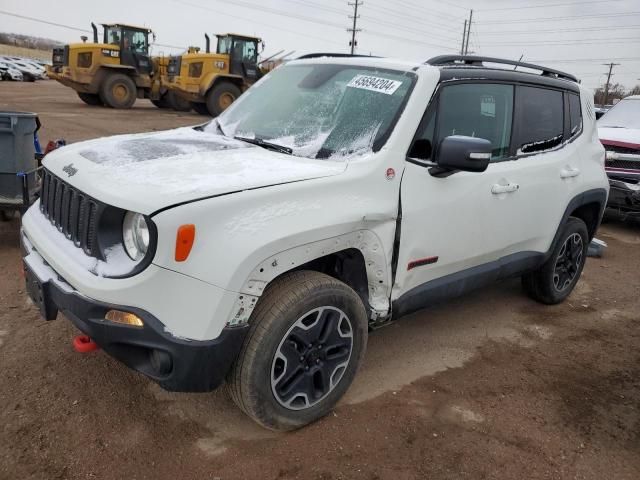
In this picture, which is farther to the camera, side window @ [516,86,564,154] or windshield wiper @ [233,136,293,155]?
side window @ [516,86,564,154]

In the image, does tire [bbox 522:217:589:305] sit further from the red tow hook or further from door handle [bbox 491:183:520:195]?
the red tow hook

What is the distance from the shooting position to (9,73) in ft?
118

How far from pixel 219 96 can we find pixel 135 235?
59.1 ft

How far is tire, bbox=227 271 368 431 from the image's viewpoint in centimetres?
247

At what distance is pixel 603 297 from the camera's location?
516 centimetres

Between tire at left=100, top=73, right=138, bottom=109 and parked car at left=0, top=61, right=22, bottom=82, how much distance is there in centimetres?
2058

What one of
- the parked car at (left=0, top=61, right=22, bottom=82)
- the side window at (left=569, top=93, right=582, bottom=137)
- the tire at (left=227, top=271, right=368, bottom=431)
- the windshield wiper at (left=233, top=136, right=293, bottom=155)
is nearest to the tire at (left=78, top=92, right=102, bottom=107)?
the parked car at (left=0, top=61, right=22, bottom=82)

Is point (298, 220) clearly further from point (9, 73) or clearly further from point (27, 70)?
point (27, 70)

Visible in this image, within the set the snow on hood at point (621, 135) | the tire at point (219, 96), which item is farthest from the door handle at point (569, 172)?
the tire at point (219, 96)

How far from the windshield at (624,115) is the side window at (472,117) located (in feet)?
19.1

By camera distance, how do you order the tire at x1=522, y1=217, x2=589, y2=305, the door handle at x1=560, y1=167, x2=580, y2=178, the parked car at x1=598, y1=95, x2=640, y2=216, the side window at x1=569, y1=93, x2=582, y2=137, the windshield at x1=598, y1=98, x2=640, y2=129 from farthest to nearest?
1. the windshield at x1=598, y1=98, x2=640, y2=129
2. the parked car at x1=598, y1=95, x2=640, y2=216
3. the tire at x1=522, y1=217, x2=589, y2=305
4. the side window at x1=569, y1=93, x2=582, y2=137
5. the door handle at x1=560, y1=167, x2=580, y2=178

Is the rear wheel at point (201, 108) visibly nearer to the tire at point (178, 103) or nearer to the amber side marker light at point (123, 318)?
the tire at point (178, 103)

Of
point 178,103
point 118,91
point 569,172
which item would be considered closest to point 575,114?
point 569,172

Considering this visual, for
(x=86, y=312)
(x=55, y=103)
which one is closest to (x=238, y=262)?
(x=86, y=312)
